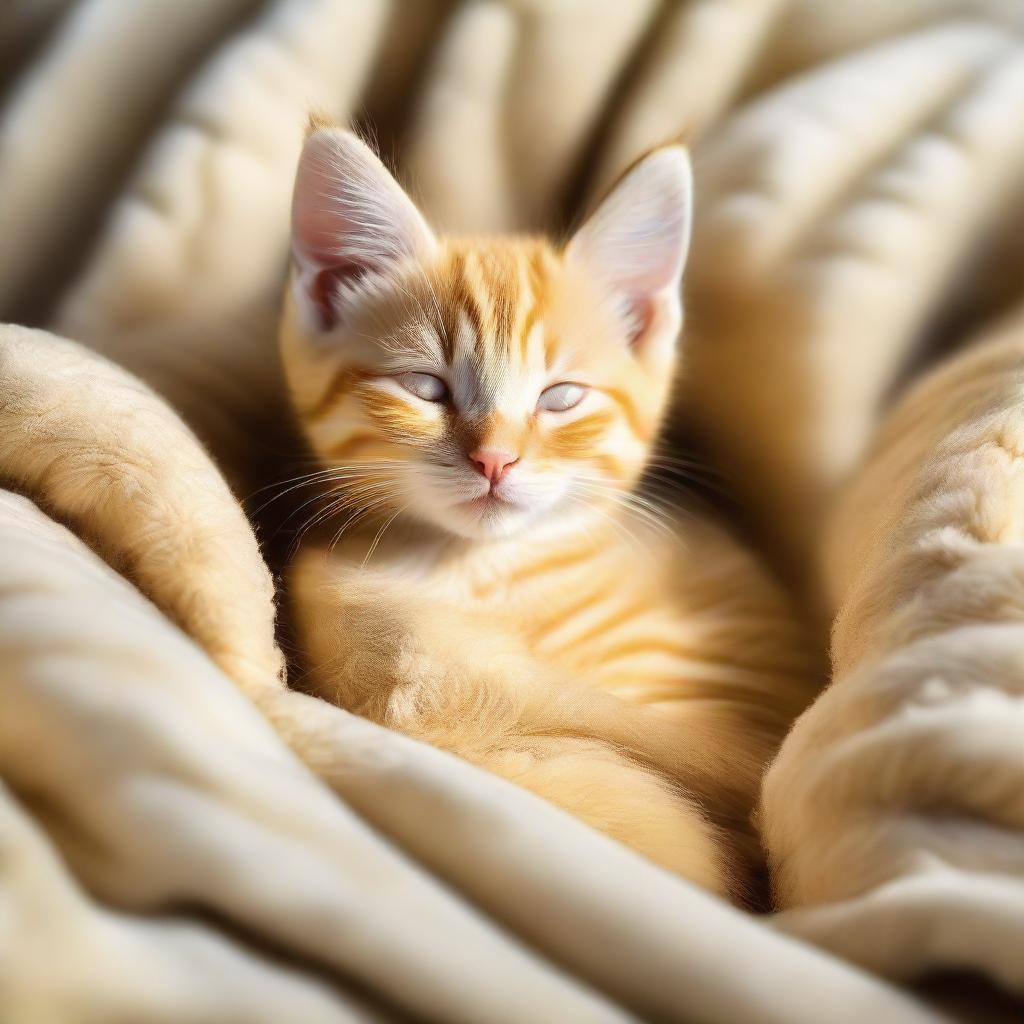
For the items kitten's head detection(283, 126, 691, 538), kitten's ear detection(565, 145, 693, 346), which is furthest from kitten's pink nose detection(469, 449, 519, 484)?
kitten's ear detection(565, 145, 693, 346)

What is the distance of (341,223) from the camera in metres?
0.95

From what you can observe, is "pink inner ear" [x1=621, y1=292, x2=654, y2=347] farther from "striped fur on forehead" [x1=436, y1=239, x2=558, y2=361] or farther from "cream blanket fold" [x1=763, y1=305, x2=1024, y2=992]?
"cream blanket fold" [x1=763, y1=305, x2=1024, y2=992]

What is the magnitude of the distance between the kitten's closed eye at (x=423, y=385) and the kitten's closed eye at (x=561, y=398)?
0.31 ft

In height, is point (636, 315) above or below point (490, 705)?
above

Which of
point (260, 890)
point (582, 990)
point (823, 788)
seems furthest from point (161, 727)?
point (823, 788)

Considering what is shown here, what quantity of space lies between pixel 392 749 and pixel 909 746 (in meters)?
0.28

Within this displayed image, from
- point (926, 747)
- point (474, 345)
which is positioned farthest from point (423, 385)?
point (926, 747)

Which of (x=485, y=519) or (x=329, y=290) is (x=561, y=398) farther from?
(x=329, y=290)

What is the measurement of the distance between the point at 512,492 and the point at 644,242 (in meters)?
0.29

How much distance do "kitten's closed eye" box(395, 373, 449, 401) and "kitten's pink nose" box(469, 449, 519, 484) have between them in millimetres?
85

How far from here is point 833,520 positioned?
38.8 inches

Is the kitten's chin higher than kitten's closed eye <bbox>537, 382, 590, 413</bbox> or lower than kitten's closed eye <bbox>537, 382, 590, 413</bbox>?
lower

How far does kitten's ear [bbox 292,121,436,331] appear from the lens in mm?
897

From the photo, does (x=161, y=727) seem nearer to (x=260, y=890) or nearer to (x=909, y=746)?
(x=260, y=890)
